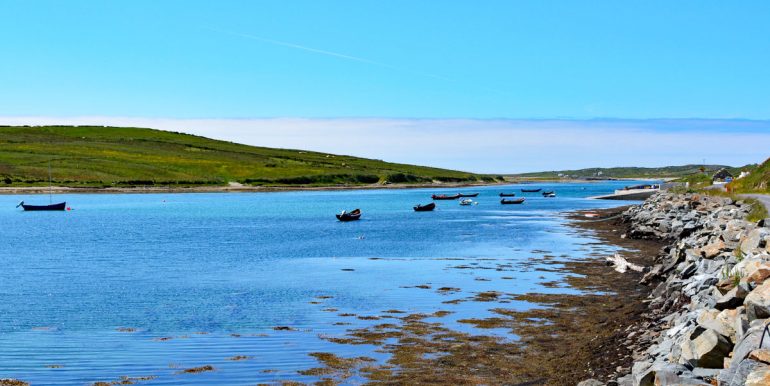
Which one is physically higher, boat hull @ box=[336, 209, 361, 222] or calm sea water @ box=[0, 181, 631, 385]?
boat hull @ box=[336, 209, 361, 222]

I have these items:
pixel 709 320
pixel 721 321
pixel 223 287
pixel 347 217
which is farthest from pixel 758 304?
pixel 347 217

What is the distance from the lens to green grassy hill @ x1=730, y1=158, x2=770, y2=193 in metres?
61.8

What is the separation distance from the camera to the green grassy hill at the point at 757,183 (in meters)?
61.8

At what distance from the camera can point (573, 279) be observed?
35.4m

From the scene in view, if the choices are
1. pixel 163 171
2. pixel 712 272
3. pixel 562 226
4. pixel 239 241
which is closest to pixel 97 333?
pixel 712 272

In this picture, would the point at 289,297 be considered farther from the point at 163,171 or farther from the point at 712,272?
the point at 163,171

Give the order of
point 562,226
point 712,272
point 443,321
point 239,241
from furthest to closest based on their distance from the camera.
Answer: point 562,226, point 239,241, point 443,321, point 712,272

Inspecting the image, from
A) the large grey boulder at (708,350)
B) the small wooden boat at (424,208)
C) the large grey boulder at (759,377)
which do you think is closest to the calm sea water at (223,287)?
the large grey boulder at (708,350)

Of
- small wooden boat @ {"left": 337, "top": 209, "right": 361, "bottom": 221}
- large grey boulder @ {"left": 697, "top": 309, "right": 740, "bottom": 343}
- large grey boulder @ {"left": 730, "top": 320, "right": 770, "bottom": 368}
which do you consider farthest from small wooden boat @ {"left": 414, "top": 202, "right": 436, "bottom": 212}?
large grey boulder @ {"left": 730, "top": 320, "right": 770, "bottom": 368}

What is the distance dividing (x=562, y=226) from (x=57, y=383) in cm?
6400

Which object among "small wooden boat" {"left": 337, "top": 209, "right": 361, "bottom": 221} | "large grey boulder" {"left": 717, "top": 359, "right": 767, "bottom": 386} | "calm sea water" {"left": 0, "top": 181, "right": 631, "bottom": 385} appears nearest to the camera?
"large grey boulder" {"left": 717, "top": 359, "right": 767, "bottom": 386}

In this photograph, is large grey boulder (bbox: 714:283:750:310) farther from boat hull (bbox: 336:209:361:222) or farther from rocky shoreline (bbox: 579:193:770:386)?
boat hull (bbox: 336:209:361:222)

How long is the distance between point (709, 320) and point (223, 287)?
24883 millimetres

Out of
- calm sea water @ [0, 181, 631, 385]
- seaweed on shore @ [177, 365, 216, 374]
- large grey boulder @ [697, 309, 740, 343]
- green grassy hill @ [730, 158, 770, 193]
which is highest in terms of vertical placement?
green grassy hill @ [730, 158, 770, 193]
